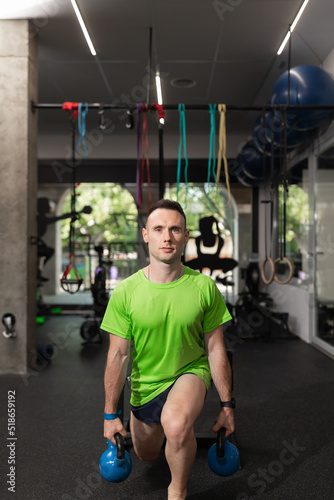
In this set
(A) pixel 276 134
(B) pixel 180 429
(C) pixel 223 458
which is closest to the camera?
(B) pixel 180 429

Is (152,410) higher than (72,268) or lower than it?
lower

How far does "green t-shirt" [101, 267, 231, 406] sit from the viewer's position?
5.36ft

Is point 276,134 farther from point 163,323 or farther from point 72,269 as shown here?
point 163,323

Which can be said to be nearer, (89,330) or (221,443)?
(221,443)

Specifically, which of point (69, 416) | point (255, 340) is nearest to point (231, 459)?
point (69, 416)

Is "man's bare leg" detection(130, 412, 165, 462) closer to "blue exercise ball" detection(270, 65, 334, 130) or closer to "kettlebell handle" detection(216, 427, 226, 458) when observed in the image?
"kettlebell handle" detection(216, 427, 226, 458)

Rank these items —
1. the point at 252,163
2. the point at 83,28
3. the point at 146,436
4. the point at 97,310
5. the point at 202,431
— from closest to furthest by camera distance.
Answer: the point at 146,436 → the point at 202,431 → the point at 83,28 → the point at 97,310 → the point at 252,163

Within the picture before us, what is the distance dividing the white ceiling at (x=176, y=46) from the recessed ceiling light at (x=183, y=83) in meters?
0.06

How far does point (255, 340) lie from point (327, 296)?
1062 mm

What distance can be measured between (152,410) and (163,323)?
36cm

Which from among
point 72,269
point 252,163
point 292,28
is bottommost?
point 72,269

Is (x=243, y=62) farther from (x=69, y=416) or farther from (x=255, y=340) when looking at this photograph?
(x=69, y=416)

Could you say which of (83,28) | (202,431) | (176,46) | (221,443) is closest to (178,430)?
(221,443)

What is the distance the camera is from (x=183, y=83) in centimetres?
485
